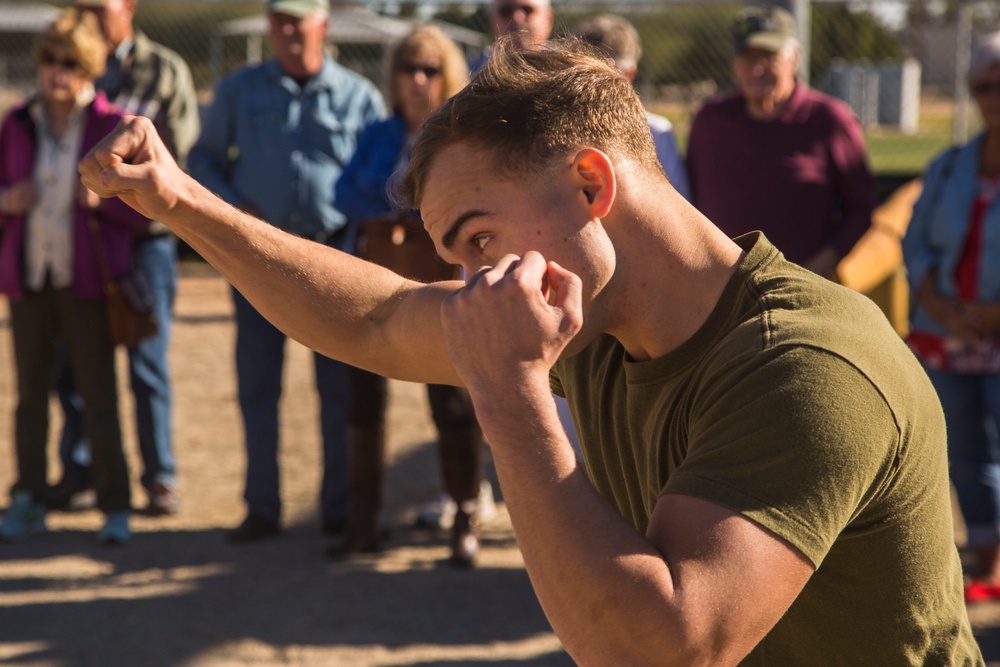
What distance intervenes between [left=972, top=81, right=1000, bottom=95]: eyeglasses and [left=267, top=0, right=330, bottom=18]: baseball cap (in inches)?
114

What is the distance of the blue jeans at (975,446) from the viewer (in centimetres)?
467

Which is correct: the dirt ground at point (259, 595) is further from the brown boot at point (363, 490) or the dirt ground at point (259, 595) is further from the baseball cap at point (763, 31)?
the baseball cap at point (763, 31)

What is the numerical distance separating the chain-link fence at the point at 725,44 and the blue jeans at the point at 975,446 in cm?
183

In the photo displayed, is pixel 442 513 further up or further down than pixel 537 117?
further down

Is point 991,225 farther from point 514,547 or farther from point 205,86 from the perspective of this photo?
point 205,86

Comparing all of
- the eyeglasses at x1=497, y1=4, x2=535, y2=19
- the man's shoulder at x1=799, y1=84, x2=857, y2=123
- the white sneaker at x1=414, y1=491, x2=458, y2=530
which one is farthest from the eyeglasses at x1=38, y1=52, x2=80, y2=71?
the man's shoulder at x1=799, y1=84, x2=857, y2=123

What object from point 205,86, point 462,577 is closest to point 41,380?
point 462,577

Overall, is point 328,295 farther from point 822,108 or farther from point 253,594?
point 822,108

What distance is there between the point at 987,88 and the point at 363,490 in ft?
9.79

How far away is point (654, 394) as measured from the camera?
6.21ft

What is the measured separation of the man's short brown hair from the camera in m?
1.82

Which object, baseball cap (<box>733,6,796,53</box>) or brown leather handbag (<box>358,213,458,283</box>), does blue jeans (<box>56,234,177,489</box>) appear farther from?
baseball cap (<box>733,6,796,53</box>)

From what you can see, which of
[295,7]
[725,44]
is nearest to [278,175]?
[295,7]

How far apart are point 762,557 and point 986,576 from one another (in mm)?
3588
